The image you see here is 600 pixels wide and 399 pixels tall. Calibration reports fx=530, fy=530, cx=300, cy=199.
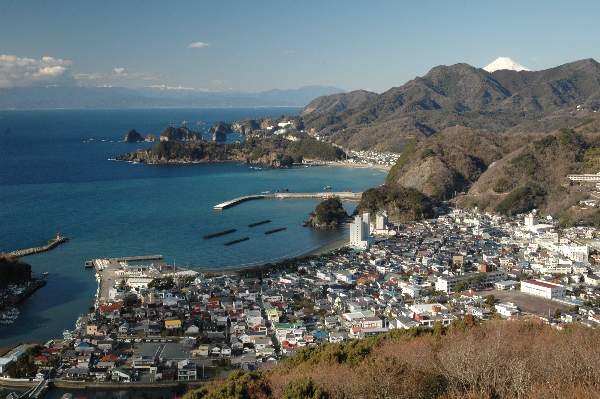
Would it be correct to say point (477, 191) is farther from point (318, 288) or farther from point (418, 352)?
point (418, 352)

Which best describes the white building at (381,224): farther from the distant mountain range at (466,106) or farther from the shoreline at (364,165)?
the distant mountain range at (466,106)

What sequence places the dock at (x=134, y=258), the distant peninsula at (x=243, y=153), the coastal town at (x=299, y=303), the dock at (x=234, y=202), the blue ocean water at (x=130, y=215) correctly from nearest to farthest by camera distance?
the coastal town at (x=299, y=303) < the blue ocean water at (x=130, y=215) < the dock at (x=134, y=258) < the dock at (x=234, y=202) < the distant peninsula at (x=243, y=153)

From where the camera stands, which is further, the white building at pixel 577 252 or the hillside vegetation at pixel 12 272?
the white building at pixel 577 252

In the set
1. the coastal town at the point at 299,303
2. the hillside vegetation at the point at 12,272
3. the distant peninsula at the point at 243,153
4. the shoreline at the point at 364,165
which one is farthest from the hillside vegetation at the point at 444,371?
the distant peninsula at the point at 243,153

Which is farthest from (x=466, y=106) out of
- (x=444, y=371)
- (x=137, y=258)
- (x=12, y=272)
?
(x=444, y=371)

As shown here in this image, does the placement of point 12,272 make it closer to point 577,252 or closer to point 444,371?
point 444,371

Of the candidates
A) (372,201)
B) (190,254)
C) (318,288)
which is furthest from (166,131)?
(318,288)
